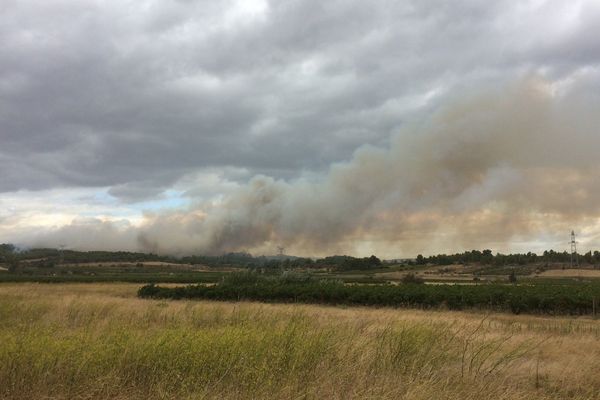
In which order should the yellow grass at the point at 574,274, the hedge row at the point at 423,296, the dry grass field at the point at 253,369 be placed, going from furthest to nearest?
1. the yellow grass at the point at 574,274
2. the hedge row at the point at 423,296
3. the dry grass field at the point at 253,369

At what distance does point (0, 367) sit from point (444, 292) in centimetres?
4598

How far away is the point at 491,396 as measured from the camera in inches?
245

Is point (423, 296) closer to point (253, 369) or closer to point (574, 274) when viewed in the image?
point (253, 369)

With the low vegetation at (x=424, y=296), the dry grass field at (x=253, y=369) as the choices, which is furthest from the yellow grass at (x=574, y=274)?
the dry grass field at (x=253, y=369)

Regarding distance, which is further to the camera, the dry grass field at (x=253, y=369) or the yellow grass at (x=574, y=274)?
the yellow grass at (x=574, y=274)

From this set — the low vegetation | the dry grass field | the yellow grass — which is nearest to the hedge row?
the low vegetation

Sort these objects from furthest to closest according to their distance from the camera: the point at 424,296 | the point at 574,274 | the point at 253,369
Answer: the point at 574,274 → the point at 424,296 → the point at 253,369

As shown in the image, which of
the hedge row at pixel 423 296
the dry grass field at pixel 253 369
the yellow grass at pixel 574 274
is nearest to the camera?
the dry grass field at pixel 253 369

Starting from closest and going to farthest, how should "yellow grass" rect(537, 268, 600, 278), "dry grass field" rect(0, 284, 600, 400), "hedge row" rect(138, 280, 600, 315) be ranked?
"dry grass field" rect(0, 284, 600, 400) → "hedge row" rect(138, 280, 600, 315) → "yellow grass" rect(537, 268, 600, 278)

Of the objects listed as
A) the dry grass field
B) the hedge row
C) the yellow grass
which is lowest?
the yellow grass

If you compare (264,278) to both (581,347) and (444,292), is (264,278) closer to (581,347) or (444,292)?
(444,292)

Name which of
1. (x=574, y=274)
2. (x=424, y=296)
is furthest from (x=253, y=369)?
(x=574, y=274)

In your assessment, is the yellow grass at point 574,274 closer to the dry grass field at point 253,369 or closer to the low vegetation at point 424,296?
the low vegetation at point 424,296

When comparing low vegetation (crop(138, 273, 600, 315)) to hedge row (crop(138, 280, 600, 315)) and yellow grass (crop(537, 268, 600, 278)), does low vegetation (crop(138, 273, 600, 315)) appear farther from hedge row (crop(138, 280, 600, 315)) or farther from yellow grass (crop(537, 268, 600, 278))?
yellow grass (crop(537, 268, 600, 278))
